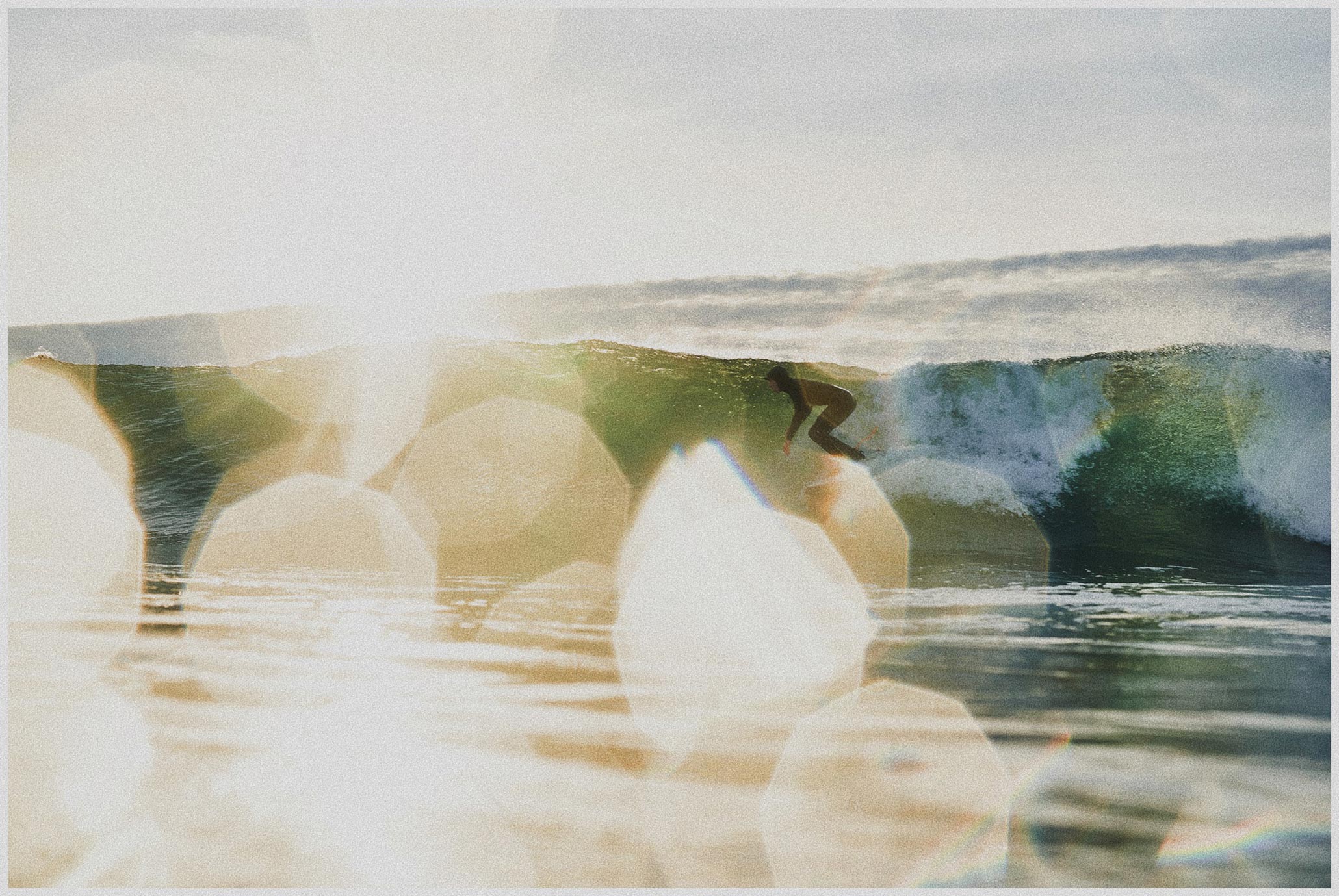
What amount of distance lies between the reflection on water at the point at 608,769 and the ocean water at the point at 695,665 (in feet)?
0.07

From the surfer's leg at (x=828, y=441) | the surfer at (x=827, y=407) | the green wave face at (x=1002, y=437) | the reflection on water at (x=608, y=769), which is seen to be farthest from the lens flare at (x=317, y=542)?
the surfer's leg at (x=828, y=441)

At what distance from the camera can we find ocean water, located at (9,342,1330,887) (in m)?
3.65

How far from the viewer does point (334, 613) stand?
8039mm

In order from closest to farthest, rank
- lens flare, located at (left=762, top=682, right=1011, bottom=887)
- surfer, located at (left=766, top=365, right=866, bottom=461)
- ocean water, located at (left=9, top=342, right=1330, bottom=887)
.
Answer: lens flare, located at (left=762, top=682, right=1011, bottom=887)
ocean water, located at (left=9, top=342, right=1330, bottom=887)
surfer, located at (left=766, top=365, right=866, bottom=461)

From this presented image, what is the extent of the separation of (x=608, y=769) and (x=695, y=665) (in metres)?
2.04

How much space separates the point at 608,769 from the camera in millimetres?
4289

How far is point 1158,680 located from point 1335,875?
2279 mm

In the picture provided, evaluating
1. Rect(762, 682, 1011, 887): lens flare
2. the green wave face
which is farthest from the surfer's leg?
Rect(762, 682, 1011, 887): lens flare

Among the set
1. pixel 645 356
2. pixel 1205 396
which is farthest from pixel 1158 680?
pixel 645 356

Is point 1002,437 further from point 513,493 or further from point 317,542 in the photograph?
point 317,542

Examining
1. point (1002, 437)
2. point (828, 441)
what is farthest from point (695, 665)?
point (1002, 437)

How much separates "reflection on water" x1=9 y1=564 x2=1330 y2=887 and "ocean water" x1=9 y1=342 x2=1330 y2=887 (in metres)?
0.02

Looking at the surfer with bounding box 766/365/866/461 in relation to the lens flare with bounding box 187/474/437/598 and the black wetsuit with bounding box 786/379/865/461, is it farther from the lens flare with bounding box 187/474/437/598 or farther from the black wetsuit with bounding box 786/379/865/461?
the lens flare with bounding box 187/474/437/598

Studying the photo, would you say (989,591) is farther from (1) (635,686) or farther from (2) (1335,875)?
(2) (1335,875)
